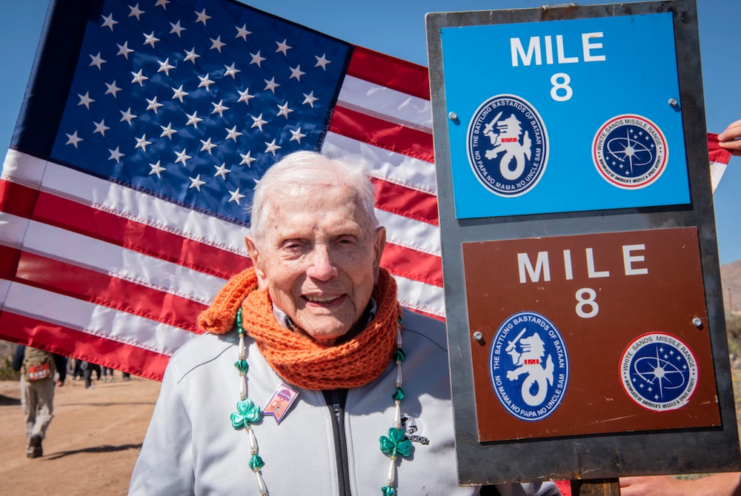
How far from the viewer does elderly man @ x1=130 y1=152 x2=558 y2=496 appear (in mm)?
1915

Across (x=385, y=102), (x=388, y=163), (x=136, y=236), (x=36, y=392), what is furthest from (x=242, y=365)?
(x=36, y=392)

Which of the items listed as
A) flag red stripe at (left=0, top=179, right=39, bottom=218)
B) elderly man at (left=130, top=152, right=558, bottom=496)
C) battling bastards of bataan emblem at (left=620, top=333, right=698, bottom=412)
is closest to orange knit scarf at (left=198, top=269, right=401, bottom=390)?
elderly man at (left=130, top=152, right=558, bottom=496)

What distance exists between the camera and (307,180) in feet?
6.57

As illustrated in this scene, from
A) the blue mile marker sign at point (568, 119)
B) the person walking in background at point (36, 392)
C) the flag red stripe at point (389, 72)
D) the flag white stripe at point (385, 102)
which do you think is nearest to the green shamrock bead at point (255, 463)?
the blue mile marker sign at point (568, 119)

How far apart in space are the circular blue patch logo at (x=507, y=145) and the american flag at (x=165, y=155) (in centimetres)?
228

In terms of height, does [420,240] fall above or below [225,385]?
above

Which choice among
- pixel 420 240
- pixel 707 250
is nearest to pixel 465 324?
pixel 707 250

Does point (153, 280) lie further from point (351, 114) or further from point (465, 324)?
point (465, 324)

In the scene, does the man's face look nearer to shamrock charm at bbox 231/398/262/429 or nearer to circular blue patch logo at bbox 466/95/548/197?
shamrock charm at bbox 231/398/262/429

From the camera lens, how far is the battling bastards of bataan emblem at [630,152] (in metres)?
1.64

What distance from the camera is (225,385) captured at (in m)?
2.06

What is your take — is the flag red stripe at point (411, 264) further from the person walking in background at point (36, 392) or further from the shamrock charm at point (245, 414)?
the person walking in background at point (36, 392)

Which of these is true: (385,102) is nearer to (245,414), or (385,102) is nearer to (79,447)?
(245,414)

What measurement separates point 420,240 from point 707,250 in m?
2.43
